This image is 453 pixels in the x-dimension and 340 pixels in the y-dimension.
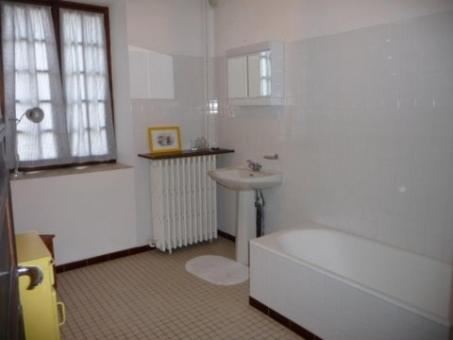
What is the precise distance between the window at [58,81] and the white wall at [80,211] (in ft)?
1.16

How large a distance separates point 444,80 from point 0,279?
2366 mm

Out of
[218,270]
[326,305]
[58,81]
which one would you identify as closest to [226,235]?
[218,270]

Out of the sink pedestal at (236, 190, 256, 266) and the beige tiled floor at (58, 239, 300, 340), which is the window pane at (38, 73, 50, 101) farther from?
the sink pedestal at (236, 190, 256, 266)

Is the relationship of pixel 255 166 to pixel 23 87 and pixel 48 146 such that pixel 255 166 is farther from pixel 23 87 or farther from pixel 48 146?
pixel 23 87

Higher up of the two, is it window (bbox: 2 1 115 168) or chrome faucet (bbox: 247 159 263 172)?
window (bbox: 2 1 115 168)

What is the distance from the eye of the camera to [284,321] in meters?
2.58

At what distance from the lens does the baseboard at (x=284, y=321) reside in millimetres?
2412

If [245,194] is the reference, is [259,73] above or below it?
above

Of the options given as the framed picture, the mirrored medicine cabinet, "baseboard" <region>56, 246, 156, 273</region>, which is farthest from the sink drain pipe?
"baseboard" <region>56, 246, 156, 273</region>

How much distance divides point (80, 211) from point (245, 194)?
1436mm

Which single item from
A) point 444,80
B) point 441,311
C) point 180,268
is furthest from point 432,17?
point 180,268

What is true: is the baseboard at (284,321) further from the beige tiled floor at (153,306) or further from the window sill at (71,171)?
the window sill at (71,171)

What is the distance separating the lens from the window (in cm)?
331

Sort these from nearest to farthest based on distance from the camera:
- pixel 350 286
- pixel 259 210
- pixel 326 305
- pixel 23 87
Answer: pixel 350 286
pixel 326 305
pixel 23 87
pixel 259 210
